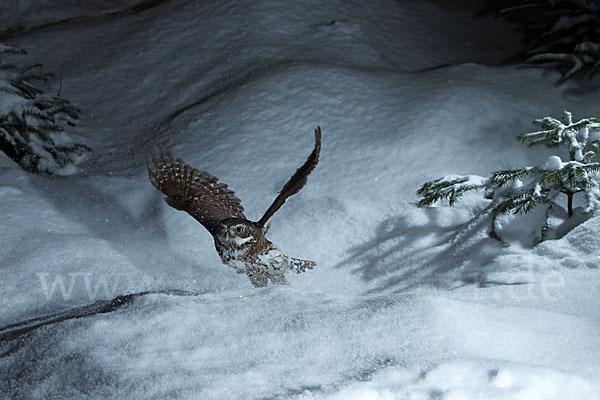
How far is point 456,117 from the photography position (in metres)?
3.65

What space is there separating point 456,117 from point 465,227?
1121 millimetres

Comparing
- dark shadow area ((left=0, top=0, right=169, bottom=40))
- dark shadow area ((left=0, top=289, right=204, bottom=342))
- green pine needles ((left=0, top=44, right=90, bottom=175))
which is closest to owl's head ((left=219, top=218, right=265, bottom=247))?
dark shadow area ((left=0, top=289, right=204, bottom=342))

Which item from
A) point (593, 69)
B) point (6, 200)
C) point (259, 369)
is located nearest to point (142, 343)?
point (259, 369)

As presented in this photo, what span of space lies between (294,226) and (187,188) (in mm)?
785

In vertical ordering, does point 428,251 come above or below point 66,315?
above

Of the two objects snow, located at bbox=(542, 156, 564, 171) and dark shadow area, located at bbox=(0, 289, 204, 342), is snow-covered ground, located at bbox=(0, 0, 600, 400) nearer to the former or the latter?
dark shadow area, located at bbox=(0, 289, 204, 342)

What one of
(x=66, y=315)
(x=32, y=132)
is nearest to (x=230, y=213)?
(x=66, y=315)

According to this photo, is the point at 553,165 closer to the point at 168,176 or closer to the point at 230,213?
the point at 230,213

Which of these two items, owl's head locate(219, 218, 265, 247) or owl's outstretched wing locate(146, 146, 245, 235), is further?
owl's outstretched wing locate(146, 146, 245, 235)

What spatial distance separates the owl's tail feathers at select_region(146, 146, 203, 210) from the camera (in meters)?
2.57

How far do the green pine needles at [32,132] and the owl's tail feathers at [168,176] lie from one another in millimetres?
1691

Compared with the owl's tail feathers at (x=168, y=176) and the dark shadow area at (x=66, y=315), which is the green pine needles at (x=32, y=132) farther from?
the dark shadow area at (x=66, y=315)

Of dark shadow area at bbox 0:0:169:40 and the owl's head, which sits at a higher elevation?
the owl's head

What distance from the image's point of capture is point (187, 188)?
2.61m
